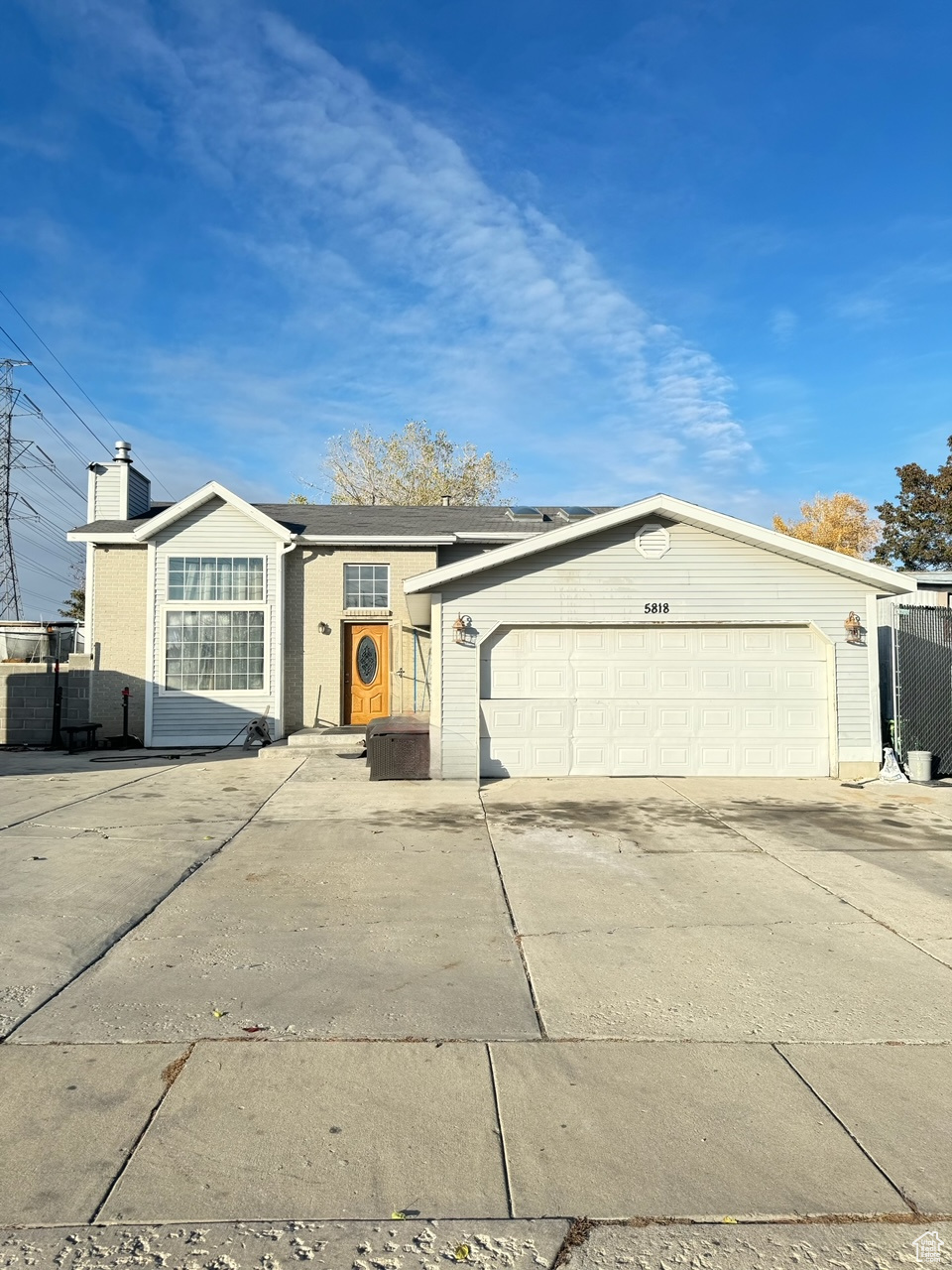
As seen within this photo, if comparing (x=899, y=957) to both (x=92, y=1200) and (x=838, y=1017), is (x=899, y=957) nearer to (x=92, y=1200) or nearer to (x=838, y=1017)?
(x=838, y=1017)

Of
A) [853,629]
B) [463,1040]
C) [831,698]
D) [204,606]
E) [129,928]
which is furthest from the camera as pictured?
[204,606]

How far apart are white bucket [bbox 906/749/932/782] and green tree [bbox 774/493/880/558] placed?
108 ft

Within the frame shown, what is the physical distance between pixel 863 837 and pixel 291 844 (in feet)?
18.0

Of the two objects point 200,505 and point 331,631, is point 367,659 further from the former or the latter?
point 200,505

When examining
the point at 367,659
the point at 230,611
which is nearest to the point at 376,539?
the point at 367,659

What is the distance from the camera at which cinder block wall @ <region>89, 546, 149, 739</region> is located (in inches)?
612

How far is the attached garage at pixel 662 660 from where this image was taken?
37.1ft

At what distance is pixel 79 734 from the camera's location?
1573 cm

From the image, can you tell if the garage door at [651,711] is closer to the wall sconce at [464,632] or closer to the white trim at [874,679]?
the wall sconce at [464,632]

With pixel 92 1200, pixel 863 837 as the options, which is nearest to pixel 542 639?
pixel 863 837

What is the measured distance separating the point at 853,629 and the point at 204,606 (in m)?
11.4

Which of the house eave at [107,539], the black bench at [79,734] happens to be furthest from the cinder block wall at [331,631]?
the black bench at [79,734]

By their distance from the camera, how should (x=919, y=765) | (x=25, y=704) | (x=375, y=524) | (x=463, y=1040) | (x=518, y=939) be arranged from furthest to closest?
(x=375, y=524) < (x=25, y=704) < (x=919, y=765) < (x=518, y=939) < (x=463, y=1040)

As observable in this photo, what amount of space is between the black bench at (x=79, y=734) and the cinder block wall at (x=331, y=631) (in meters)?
3.60
